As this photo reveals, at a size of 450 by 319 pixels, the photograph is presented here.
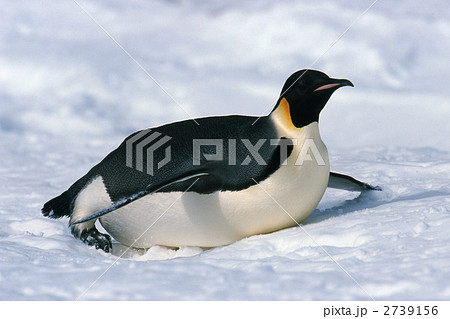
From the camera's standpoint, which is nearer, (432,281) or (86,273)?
(432,281)

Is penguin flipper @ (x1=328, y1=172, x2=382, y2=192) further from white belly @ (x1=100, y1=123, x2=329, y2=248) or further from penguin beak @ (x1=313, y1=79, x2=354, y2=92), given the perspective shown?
penguin beak @ (x1=313, y1=79, x2=354, y2=92)

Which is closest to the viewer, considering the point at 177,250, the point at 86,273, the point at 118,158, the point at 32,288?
the point at 32,288

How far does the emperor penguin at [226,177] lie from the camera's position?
2.90 m

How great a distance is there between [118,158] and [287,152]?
971 mm

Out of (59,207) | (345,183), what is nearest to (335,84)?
(345,183)

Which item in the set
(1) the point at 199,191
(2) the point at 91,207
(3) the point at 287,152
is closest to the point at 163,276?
(1) the point at 199,191

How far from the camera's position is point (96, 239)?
130 inches

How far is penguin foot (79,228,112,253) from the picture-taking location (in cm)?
325

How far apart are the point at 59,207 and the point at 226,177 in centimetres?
120

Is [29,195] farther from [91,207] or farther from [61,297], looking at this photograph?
[61,297]

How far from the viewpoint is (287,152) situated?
9.54ft

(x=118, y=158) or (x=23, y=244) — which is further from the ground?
(x=118, y=158)

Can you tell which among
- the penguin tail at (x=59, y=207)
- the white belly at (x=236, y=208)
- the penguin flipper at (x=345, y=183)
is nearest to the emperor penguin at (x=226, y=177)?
the white belly at (x=236, y=208)

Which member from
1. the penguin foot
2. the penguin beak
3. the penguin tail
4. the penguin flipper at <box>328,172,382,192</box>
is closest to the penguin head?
the penguin beak
